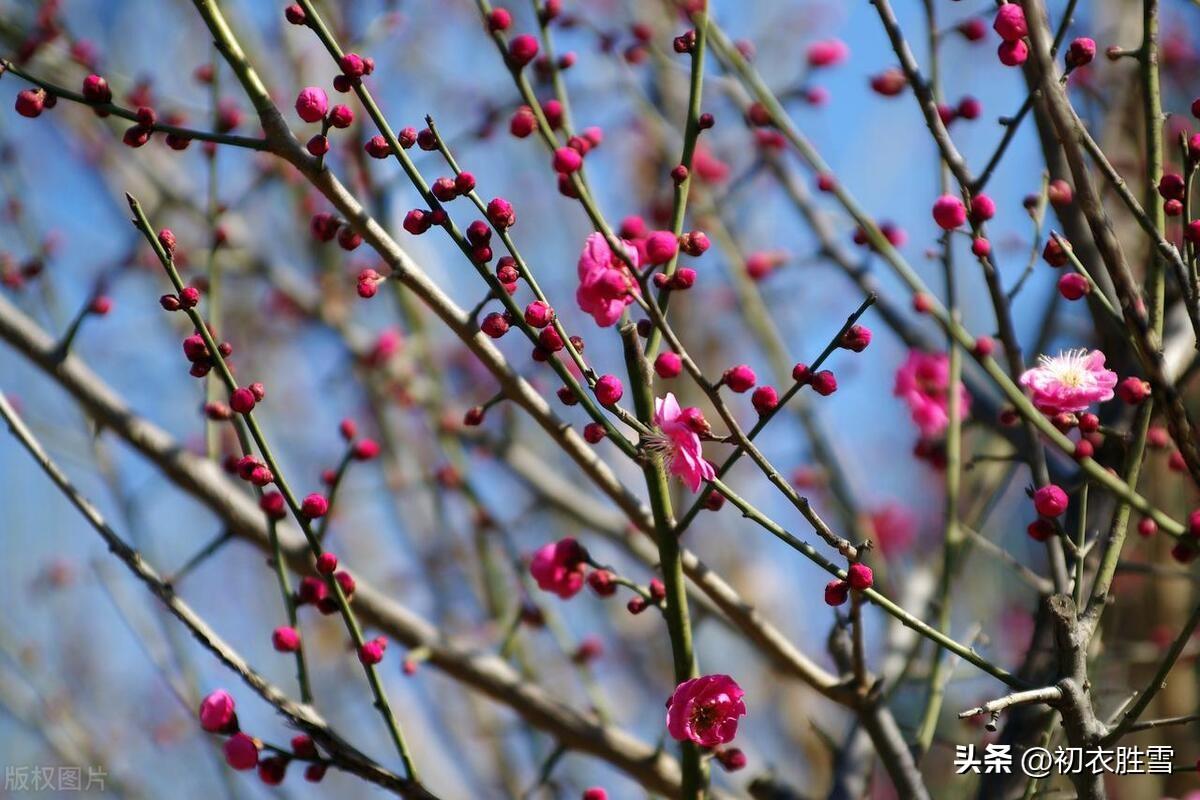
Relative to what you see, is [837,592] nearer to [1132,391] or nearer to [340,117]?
[1132,391]

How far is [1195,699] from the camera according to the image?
3945 mm

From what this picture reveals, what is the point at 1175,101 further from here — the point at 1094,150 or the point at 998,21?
the point at 1094,150

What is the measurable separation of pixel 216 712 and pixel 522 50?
1.26 m

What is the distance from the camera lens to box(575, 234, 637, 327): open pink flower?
66.3 inches

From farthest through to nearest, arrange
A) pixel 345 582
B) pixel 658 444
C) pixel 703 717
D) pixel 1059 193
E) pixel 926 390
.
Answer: pixel 926 390 → pixel 1059 193 → pixel 345 582 → pixel 703 717 → pixel 658 444

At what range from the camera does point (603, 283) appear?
1687 millimetres

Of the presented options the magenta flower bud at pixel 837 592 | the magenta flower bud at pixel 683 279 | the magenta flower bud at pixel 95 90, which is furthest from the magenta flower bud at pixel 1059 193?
the magenta flower bud at pixel 95 90

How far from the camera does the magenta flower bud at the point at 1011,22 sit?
6.29 feet

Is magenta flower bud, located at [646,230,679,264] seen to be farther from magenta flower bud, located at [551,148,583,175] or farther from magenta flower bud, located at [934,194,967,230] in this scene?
magenta flower bud, located at [934,194,967,230]

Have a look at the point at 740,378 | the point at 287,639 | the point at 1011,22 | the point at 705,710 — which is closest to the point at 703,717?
the point at 705,710

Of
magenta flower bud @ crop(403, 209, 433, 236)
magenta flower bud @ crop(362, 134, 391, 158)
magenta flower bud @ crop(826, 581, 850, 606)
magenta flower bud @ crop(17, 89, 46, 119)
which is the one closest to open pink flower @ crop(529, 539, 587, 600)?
magenta flower bud @ crop(826, 581, 850, 606)

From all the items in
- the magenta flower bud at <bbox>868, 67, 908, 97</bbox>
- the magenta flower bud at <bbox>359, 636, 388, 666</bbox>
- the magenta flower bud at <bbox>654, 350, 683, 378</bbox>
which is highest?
the magenta flower bud at <bbox>868, 67, 908, 97</bbox>

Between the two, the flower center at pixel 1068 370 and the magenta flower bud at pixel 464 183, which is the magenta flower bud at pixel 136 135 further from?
the flower center at pixel 1068 370

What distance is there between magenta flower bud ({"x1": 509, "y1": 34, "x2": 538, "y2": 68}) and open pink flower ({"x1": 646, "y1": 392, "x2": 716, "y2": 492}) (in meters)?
0.79
